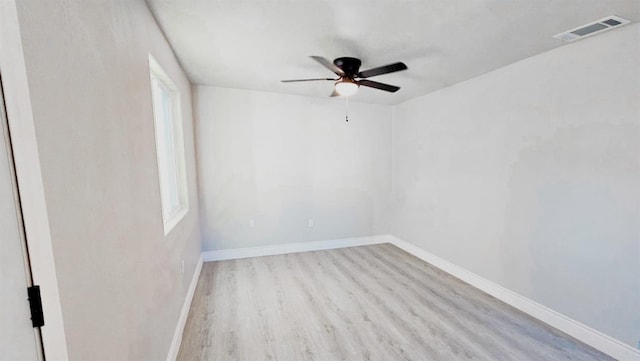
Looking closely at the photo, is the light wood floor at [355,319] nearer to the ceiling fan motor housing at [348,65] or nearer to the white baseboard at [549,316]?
the white baseboard at [549,316]

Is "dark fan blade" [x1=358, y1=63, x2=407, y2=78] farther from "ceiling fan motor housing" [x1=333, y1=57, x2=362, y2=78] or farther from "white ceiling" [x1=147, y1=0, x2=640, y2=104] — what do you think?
"white ceiling" [x1=147, y1=0, x2=640, y2=104]

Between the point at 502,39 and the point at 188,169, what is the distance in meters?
3.48

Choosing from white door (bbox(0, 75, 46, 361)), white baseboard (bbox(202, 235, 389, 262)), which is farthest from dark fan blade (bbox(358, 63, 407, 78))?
white baseboard (bbox(202, 235, 389, 262))

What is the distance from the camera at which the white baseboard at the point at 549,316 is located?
2.04 meters

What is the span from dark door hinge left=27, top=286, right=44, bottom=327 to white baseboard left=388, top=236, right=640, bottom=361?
3.51 m

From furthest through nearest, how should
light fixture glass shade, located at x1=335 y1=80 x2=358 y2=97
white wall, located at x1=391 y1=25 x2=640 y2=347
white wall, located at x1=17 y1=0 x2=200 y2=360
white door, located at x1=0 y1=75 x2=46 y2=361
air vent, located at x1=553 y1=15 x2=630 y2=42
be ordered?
light fixture glass shade, located at x1=335 y1=80 x2=358 y2=97 → white wall, located at x1=391 y1=25 x2=640 y2=347 → air vent, located at x1=553 y1=15 x2=630 y2=42 → white wall, located at x1=17 y1=0 x2=200 y2=360 → white door, located at x1=0 y1=75 x2=46 y2=361

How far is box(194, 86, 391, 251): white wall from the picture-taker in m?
3.87

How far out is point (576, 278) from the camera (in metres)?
2.29

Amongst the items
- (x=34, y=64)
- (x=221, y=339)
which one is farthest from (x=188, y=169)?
(x=34, y=64)

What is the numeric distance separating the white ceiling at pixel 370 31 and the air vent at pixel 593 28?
0.06 meters

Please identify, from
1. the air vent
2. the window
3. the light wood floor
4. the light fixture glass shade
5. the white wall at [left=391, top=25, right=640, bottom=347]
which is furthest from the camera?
the light fixture glass shade

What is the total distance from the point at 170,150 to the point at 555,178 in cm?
382

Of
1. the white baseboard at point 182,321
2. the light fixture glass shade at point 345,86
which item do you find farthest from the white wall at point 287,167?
the light fixture glass shade at point 345,86

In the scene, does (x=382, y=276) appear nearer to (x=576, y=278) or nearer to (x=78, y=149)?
(x=576, y=278)
